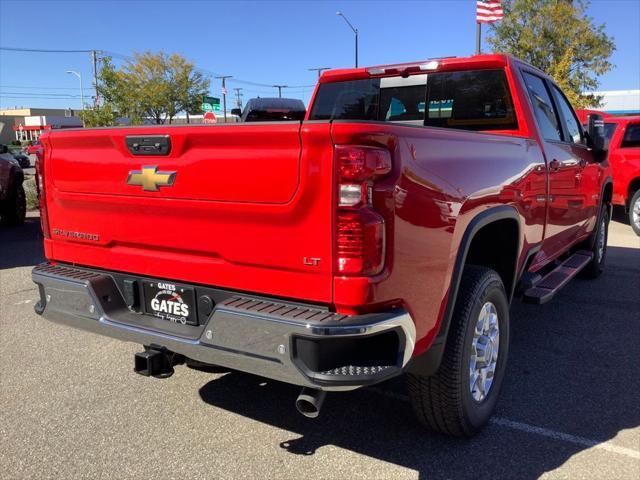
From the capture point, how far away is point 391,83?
4629 millimetres

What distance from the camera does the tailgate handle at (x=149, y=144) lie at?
2613 millimetres

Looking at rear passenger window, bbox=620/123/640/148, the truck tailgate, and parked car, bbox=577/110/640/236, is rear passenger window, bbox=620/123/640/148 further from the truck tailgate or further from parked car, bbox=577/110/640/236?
the truck tailgate

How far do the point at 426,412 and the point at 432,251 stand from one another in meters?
0.95

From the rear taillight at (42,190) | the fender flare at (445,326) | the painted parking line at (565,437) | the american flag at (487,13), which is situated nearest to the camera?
the fender flare at (445,326)

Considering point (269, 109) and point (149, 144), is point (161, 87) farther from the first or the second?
point (149, 144)

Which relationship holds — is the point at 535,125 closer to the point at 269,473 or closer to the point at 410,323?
the point at 410,323

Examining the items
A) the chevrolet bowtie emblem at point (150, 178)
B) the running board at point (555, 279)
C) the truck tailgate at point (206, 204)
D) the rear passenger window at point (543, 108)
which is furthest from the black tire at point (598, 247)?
the chevrolet bowtie emblem at point (150, 178)

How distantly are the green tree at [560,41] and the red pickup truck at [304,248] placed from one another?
70.5 feet

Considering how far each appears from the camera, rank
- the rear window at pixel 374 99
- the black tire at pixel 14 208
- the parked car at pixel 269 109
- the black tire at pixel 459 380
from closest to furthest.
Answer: the black tire at pixel 459 380 < the rear window at pixel 374 99 < the black tire at pixel 14 208 < the parked car at pixel 269 109

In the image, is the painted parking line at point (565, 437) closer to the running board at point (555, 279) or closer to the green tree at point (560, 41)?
the running board at point (555, 279)

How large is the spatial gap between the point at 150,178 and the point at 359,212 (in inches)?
42.8

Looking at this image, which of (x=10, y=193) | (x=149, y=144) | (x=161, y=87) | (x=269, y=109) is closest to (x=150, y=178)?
(x=149, y=144)

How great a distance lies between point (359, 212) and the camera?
2.18 meters

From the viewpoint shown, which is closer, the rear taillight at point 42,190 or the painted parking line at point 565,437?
the painted parking line at point 565,437
